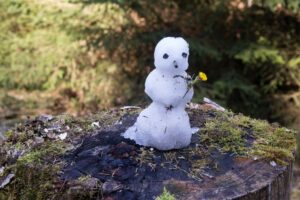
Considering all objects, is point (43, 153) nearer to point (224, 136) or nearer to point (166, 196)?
point (166, 196)

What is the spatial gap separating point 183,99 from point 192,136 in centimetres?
31

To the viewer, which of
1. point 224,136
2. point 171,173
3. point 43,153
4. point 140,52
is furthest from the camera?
point 140,52

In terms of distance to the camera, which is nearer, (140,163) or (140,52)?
(140,163)

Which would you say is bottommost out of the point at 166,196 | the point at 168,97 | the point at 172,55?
the point at 166,196

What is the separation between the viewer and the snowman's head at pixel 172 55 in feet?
6.49

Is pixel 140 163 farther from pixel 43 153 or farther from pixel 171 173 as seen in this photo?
pixel 43 153

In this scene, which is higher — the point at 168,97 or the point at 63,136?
the point at 168,97

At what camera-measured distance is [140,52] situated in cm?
532

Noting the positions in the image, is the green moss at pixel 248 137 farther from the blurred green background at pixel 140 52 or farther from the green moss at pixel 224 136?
the blurred green background at pixel 140 52

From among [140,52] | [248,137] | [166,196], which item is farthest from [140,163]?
[140,52]

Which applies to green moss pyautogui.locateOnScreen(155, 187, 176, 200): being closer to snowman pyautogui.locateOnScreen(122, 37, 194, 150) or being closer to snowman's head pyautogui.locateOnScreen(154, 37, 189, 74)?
snowman pyautogui.locateOnScreen(122, 37, 194, 150)

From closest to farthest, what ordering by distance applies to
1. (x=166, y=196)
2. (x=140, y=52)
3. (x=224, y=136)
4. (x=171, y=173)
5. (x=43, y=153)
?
(x=166, y=196), (x=171, y=173), (x=43, y=153), (x=224, y=136), (x=140, y=52)

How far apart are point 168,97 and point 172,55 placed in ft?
0.60

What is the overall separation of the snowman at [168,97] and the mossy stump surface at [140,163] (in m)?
0.08
